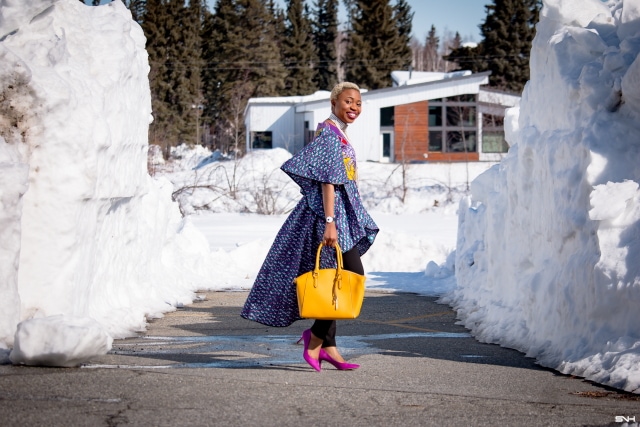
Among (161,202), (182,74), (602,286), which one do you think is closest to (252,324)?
(161,202)

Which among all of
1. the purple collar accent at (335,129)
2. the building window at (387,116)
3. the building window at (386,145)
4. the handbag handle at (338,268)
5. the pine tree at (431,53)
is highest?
the pine tree at (431,53)

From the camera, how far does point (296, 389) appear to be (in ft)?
19.4

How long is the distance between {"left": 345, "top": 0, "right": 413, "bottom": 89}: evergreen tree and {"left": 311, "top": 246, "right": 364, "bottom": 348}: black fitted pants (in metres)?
62.5

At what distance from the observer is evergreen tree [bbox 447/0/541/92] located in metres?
66.1

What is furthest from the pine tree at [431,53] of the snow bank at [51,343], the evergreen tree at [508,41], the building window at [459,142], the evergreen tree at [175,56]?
the snow bank at [51,343]

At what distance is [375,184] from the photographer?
1446 inches

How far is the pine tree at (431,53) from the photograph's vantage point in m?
115

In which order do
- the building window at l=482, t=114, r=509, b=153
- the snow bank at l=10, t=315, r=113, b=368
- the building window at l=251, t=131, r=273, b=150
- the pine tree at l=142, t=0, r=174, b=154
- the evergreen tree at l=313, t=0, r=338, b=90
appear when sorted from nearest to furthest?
the snow bank at l=10, t=315, r=113, b=368 → the building window at l=482, t=114, r=509, b=153 → the building window at l=251, t=131, r=273, b=150 → the pine tree at l=142, t=0, r=174, b=154 → the evergreen tree at l=313, t=0, r=338, b=90

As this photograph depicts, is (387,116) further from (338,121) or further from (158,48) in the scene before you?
(338,121)

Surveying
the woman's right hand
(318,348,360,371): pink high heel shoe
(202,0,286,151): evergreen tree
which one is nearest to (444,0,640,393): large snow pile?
(318,348,360,371): pink high heel shoe

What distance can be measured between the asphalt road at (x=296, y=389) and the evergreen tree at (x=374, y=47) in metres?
61.3

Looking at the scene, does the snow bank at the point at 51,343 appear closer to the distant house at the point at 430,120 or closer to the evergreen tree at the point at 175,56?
the distant house at the point at 430,120

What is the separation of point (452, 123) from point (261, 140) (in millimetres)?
12547

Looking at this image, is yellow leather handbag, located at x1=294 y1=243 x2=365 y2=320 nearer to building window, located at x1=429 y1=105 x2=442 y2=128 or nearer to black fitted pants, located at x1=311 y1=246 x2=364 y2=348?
black fitted pants, located at x1=311 y1=246 x2=364 y2=348
